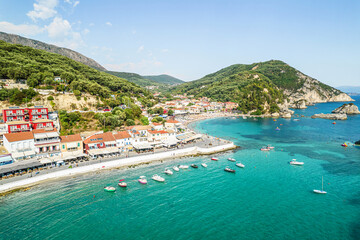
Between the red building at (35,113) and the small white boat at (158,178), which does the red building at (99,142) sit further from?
the red building at (35,113)

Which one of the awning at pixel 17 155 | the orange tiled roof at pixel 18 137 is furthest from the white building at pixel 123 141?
the awning at pixel 17 155

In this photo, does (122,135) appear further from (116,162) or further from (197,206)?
(197,206)

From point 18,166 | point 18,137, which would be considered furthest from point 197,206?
point 18,137

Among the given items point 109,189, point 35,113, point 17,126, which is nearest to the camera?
point 109,189

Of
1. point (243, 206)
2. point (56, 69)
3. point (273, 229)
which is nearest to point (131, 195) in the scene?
point (243, 206)

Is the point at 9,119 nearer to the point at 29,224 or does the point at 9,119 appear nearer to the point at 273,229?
the point at 29,224

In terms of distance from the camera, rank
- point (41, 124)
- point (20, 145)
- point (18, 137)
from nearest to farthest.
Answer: point (20, 145)
point (18, 137)
point (41, 124)
